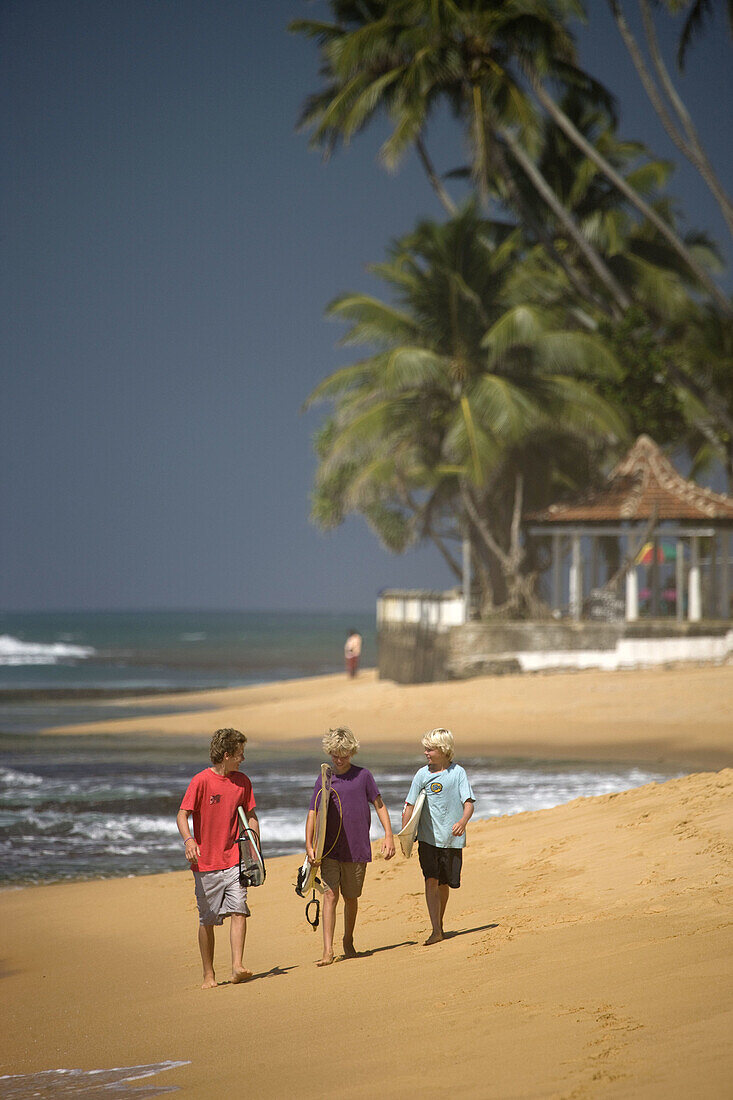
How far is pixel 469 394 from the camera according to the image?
26875mm

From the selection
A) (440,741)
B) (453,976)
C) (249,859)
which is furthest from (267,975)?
(440,741)

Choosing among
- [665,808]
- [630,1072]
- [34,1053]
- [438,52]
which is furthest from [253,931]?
[438,52]

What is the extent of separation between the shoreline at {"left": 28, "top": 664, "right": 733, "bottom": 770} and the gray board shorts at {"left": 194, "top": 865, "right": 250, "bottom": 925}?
447 inches

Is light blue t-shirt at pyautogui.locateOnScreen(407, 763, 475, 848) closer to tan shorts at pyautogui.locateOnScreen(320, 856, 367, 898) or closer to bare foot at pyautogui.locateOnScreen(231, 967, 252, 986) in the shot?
tan shorts at pyautogui.locateOnScreen(320, 856, 367, 898)

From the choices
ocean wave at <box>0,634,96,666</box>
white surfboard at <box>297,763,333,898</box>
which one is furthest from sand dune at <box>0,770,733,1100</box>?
ocean wave at <box>0,634,96,666</box>

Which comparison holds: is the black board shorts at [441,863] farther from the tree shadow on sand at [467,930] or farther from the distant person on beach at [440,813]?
the tree shadow on sand at [467,930]

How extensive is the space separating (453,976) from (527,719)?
15.9 metres

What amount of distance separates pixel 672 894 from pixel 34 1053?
11.8ft

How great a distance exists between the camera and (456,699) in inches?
919

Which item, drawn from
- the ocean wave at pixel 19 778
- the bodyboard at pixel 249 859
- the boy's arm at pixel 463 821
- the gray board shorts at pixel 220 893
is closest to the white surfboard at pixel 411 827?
the boy's arm at pixel 463 821

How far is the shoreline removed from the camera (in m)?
18.9

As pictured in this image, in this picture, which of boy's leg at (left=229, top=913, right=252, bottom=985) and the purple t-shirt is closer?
boy's leg at (left=229, top=913, right=252, bottom=985)

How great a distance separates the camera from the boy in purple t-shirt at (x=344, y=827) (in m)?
6.45

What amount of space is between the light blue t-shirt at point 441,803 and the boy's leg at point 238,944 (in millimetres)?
1138
